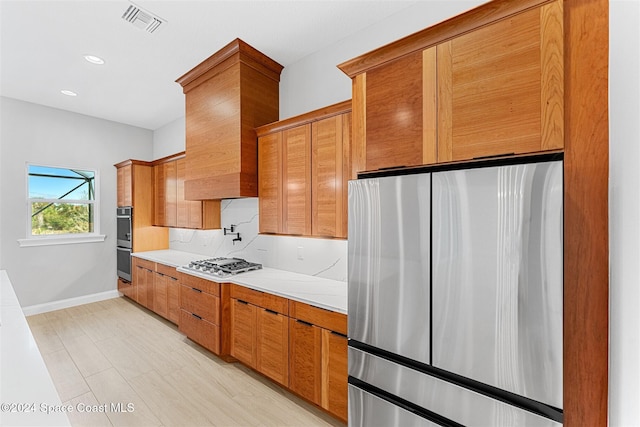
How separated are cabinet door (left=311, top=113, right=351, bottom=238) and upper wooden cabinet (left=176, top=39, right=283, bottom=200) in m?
0.79

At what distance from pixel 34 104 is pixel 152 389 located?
14.3 feet

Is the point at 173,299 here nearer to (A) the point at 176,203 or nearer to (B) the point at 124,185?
(A) the point at 176,203

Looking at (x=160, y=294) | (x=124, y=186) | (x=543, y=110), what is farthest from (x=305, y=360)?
(x=124, y=186)

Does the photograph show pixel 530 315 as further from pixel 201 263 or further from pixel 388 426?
pixel 201 263

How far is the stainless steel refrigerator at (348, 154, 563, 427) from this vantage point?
3.72 feet

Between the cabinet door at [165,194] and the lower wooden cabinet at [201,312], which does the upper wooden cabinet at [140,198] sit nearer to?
the cabinet door at [165,194]

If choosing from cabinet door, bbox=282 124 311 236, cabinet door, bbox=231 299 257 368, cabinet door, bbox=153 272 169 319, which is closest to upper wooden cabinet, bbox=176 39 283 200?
cabinet door, bbox=282 124 311 236

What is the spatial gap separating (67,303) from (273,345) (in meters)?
4.04

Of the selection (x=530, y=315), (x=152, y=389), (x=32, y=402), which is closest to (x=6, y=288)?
(x=152, y=389)

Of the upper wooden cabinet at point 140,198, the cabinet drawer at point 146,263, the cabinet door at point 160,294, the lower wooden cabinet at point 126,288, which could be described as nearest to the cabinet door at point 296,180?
the cabinet door at point 160,294

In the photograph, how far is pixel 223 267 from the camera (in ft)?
9.86

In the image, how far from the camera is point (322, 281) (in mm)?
2604

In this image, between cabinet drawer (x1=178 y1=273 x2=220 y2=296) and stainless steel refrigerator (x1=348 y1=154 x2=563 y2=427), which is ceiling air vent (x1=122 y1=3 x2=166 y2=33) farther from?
cabinet drawer (x1=178 y1=273 x2=220 y2=296)

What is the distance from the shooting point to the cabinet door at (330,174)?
7.14 ft
